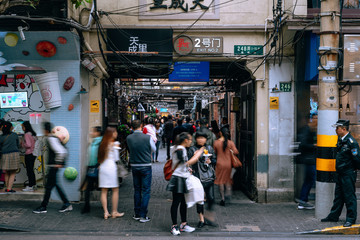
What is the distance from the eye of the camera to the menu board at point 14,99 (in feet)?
31.0

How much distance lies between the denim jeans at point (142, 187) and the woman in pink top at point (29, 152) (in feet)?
10.6

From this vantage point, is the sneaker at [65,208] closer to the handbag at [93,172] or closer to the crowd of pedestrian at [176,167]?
the crowd of pedestrian at [176,167]

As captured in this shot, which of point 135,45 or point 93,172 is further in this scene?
point 135,45

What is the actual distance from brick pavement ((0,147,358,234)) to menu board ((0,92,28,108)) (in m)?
2.45

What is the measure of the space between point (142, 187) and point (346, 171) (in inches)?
159

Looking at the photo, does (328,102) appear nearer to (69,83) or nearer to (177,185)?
(177,185)

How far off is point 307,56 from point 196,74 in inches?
146

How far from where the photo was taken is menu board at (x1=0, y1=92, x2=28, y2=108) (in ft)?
31.0

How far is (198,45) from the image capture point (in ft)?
30.9

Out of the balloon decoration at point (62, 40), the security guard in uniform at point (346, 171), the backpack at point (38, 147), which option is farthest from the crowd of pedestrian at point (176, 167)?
the balloon decoration at point (62, 40)

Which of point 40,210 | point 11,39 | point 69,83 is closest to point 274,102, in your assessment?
point 69,83

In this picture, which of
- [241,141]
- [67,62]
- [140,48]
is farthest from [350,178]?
[67,62]

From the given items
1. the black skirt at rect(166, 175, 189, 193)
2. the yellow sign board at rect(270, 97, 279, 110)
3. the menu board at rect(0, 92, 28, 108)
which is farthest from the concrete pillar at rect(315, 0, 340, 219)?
the menu board at rect(0, 92, 28, 108)

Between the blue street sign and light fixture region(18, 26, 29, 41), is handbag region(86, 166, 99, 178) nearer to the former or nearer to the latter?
light fixture region(18, 26, 29, 41)
